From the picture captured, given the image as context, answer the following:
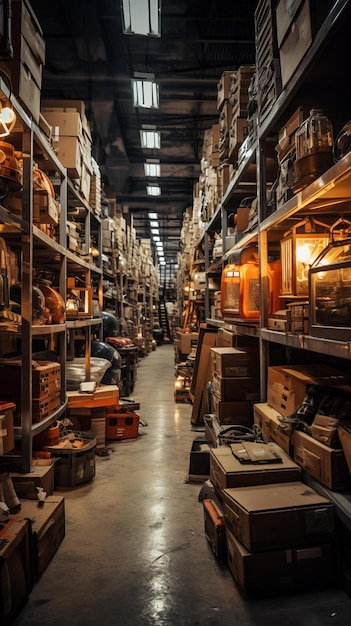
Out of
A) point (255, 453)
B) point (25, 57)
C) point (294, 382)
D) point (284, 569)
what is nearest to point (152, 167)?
point (25, 57)

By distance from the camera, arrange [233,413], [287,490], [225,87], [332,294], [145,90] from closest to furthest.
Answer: [332,294]
[287,490]
[233,413]
[225,87]
[145,90]

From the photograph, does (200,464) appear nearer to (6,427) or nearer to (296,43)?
(6,427)

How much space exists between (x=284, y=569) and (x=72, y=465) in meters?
2.14

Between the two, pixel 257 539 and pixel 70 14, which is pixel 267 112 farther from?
pixel 70 14

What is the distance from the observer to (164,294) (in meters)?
27.5

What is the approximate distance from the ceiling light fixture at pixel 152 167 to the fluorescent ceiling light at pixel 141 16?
4877 mm

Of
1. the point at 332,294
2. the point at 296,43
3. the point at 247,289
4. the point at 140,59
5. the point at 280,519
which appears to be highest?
the point at 140,59

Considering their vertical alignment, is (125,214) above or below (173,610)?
above

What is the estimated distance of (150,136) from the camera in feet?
27.9

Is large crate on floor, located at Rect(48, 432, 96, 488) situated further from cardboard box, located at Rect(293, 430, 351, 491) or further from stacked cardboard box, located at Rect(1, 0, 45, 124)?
stacked cardboard box, located at Rect(1, 0, 45, 124)

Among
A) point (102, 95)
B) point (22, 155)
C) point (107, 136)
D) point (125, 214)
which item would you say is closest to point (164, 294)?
point (125, 214)

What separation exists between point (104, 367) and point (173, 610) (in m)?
3.84

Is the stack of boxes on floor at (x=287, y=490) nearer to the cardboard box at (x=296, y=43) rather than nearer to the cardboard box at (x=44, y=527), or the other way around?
the cardboard box at (x=44, y=527)

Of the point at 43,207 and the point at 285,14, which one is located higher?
the point at 285,14
